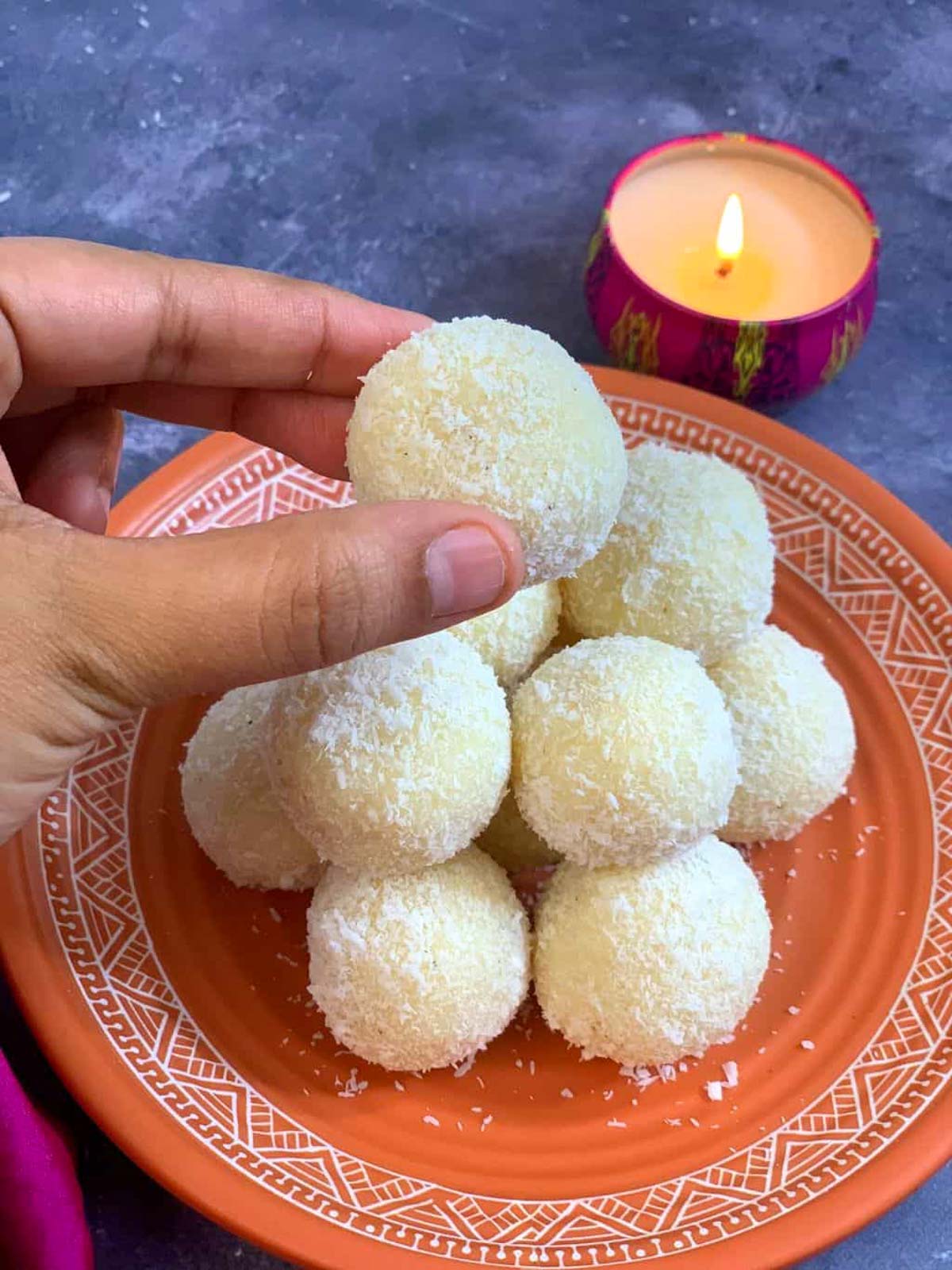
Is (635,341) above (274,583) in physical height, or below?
below

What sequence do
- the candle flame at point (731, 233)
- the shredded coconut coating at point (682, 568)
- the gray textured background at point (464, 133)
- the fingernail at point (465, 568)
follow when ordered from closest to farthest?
the fingernail at point (465, 568)
the shredded coconut coating at point (682, 568)
the candle flame at point (731, 233)
the gray textured background at point (464, 133)

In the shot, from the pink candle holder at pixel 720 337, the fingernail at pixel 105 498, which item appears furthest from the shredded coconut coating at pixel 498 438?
the pink candle holder at pixel 720 337

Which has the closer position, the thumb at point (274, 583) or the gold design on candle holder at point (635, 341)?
the thumb at point (274, 583)

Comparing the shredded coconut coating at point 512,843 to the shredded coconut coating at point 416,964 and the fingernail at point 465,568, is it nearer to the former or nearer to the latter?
the shredded coconut coating at point 416,964

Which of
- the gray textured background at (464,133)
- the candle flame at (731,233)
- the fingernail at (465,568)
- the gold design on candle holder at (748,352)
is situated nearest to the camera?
the fingernail at (465,568)

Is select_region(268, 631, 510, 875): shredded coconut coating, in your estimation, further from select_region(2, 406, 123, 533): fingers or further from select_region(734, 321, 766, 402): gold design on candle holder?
select_region(734, 321, 766, 402): gold design on candle holder

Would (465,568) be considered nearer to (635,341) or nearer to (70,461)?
(70,461)

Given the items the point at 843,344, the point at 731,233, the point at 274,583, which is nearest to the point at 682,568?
the point at 274,583
